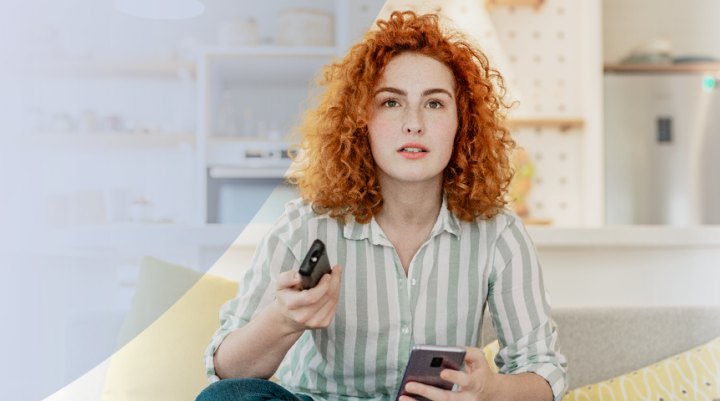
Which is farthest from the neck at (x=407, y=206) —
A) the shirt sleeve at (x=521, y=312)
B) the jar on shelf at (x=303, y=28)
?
the jar on shelf at (x=303, y=28)

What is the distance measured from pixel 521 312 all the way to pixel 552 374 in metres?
0.10

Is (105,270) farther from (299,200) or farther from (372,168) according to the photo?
(372,168)

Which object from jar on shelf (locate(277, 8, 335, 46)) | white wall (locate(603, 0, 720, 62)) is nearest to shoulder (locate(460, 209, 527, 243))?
jar on shelf (locate(277, 8, 335, 46))

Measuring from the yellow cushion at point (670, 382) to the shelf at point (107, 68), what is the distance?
9.41ft

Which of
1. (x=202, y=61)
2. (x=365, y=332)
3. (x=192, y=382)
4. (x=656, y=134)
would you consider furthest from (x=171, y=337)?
(x=656, y=134)

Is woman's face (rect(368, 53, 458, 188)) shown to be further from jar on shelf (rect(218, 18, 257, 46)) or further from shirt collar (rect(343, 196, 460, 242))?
jar on shelf (rect(218, 18, 257, 46))

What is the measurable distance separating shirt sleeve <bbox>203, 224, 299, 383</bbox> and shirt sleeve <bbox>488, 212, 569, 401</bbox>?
33cm

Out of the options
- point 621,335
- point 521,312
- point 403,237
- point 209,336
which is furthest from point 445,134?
point 621,335

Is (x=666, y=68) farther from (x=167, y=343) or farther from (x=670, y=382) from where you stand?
(x=167, y=343)

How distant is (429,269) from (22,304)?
1.14 meters

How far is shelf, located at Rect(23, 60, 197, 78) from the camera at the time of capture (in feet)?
11.0

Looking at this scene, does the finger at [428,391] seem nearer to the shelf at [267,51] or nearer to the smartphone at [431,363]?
the smartphone at [431,363]

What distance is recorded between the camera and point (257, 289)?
2.95 ft

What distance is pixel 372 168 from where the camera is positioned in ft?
3.26
